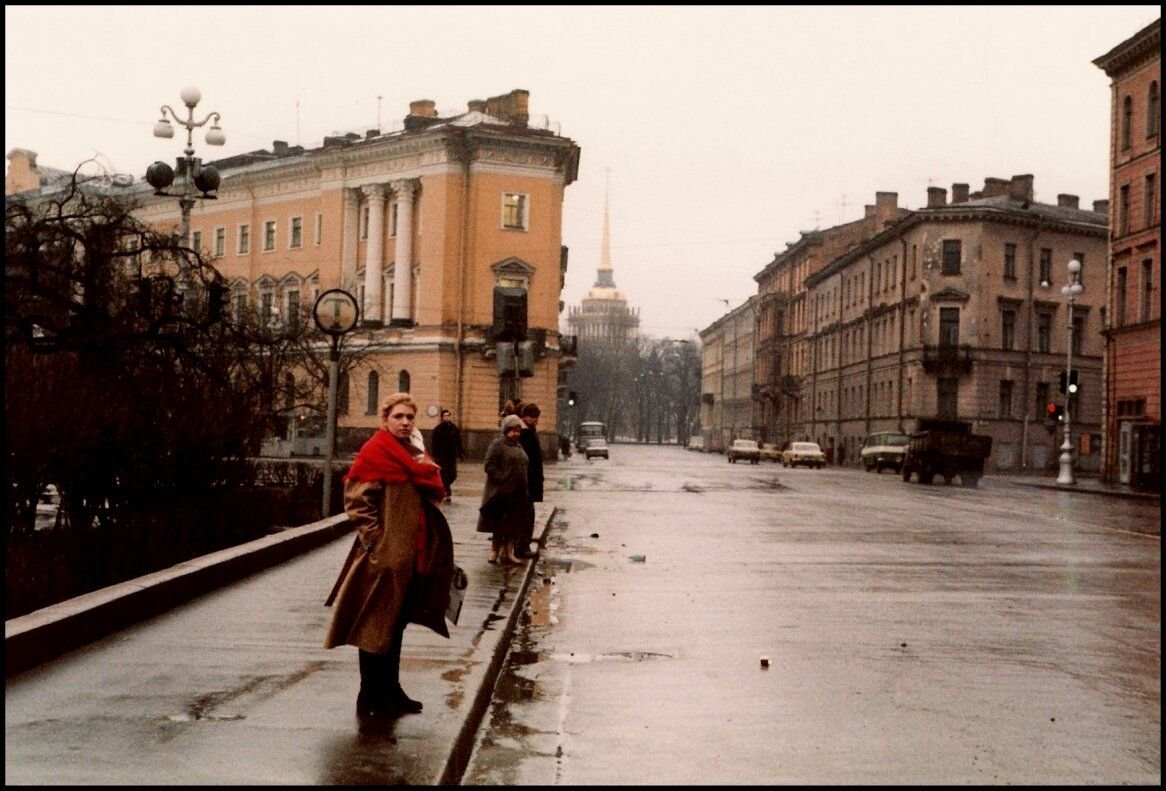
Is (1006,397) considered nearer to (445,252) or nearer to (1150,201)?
(1150,201)

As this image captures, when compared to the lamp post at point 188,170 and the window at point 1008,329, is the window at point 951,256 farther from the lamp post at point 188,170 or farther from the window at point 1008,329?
the lamp post at point 188,170

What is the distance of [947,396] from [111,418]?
64637 mm

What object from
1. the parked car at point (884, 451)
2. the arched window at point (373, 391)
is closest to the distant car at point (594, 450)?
the arched window at point (373, 391)

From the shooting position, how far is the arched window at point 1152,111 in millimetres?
50969

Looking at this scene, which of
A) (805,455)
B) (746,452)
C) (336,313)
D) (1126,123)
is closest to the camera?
(336,313)

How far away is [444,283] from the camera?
69.1m

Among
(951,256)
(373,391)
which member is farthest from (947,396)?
(373,391)

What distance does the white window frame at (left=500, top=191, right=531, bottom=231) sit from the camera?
227 ft

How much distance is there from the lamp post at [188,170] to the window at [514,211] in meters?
37.4

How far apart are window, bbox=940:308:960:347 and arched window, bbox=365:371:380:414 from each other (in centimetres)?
2962

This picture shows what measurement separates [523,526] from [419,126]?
61.8 meters

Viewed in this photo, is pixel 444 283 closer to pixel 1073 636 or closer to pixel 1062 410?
pixel 1062 410

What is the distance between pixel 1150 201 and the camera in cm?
5150

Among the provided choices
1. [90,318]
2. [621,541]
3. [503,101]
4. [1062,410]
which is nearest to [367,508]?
[90,318]
